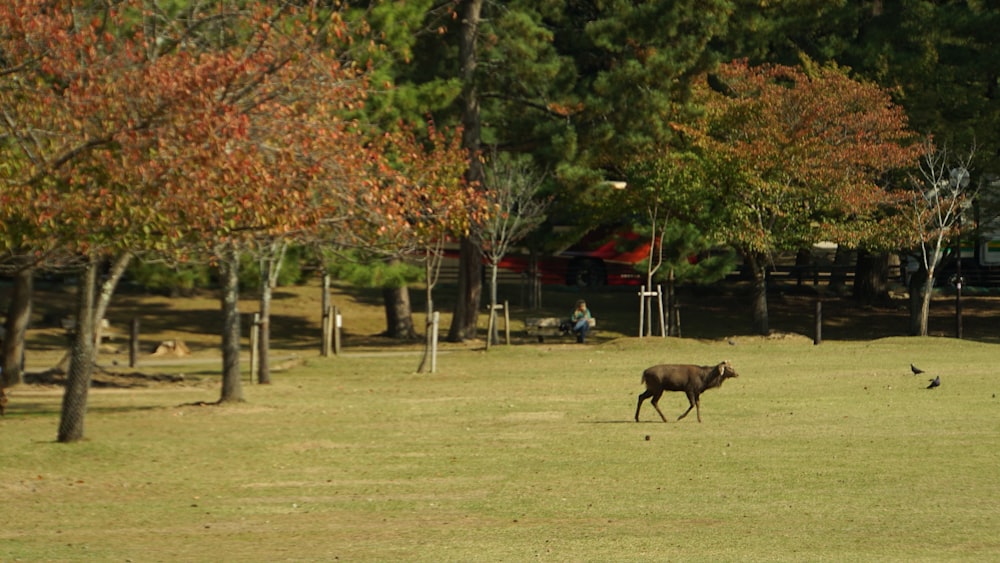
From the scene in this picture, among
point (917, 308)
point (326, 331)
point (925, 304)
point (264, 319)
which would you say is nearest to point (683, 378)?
point (264, 319)

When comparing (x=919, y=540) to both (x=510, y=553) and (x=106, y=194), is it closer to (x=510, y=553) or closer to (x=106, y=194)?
(x=510, y=553)

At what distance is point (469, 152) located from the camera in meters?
47.1

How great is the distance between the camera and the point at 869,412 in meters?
25.5

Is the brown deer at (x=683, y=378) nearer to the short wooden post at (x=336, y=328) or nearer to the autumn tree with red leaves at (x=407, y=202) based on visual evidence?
the autumn tree with red leaves at (x=407, y=202)

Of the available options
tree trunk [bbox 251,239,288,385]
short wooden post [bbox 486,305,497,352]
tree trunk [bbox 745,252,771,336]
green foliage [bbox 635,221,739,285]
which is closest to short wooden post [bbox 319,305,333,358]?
short wooden post [bbox 486,305,497,352]

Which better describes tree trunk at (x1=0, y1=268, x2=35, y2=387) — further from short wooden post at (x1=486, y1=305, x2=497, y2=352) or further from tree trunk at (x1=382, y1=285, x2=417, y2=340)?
tree trunk at (x1=382, y1=285, x2=417, y2=340)

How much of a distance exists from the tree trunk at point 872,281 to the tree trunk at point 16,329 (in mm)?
35479

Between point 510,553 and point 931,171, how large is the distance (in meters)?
38.8

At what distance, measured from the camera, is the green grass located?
46.3ft

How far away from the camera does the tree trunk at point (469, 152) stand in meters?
46.8

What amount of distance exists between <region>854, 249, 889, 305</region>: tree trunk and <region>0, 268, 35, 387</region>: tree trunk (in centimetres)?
3548

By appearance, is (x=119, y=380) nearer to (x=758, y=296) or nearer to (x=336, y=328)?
(x=336, y=328)

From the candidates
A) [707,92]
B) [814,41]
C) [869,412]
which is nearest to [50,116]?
[869,412]

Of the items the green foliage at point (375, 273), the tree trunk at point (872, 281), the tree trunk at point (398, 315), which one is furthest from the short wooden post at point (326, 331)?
the tree trunk at point (872, 281)
